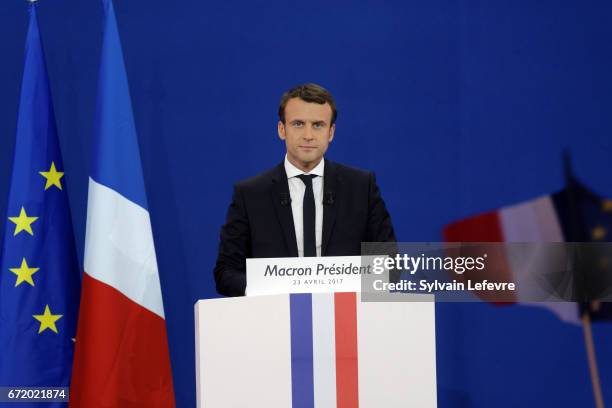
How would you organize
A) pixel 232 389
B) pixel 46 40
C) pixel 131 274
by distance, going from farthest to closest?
pixel 46 40 → pixel 131 274 → pixel 232 389

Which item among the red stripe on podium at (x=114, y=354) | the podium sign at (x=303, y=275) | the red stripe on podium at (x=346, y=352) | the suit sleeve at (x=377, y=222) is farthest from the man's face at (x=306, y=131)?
the red stripe on podium at (x=114, y=354)

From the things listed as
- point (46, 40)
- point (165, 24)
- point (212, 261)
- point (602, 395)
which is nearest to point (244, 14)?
point (165, 24)

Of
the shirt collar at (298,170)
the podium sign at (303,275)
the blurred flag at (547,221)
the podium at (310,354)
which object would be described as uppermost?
the blurred flag at (547,221)

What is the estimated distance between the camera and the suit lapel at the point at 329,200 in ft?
10.1

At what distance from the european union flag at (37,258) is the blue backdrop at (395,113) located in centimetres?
58

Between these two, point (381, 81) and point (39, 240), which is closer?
point (39, 240)

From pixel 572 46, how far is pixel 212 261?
2351 mm

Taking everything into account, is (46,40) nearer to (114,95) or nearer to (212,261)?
(114,95)

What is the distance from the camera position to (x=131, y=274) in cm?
375

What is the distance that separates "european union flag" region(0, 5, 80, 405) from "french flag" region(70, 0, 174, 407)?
144 millimetres

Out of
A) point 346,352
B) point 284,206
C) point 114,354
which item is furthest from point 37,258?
point 346,352

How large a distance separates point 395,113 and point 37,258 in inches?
81.2

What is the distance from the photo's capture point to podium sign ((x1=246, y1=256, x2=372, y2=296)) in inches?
97.8

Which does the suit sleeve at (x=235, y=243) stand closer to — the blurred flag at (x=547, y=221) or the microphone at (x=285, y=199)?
the microphone at (x=285, y=199)
